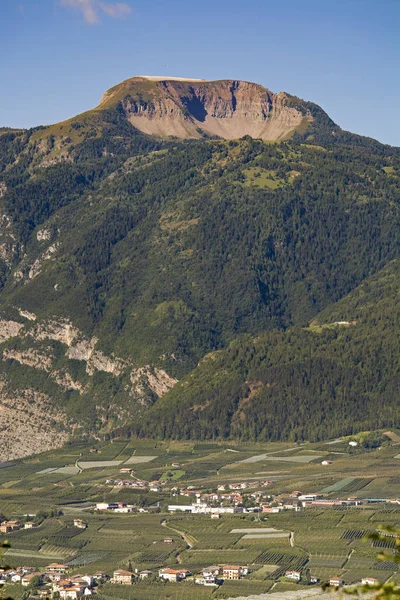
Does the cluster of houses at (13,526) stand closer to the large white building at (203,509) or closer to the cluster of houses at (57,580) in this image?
the large white building at (203,509)

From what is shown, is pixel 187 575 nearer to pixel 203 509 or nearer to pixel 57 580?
pixel 57 580

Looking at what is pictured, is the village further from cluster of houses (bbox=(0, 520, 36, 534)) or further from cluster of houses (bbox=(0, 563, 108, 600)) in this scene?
cluster of houses (bbox=(0, 520, 36, 534))

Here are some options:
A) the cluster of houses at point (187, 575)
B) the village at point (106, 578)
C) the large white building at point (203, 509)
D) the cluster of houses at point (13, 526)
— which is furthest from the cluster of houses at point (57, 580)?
the large white building at point (203, 509)

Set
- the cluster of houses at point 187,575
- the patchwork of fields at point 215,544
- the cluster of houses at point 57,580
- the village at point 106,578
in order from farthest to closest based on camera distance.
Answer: the cluster of houses at point 187,575, the patchwork of fields at point 215,544, the village at point 106,578, the cluster of houses at point 57,580

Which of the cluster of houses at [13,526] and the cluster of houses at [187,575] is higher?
the cluster of houses at [13,526]

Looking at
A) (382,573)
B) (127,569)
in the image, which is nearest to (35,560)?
→ (127,569)

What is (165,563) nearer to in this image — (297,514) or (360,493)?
(297,514)

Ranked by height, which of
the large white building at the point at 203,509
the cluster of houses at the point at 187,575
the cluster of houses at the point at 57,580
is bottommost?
the cluster of houses at the point at 187,575

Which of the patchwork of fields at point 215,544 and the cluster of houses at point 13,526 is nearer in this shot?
the patchwork of fields at point 215,544

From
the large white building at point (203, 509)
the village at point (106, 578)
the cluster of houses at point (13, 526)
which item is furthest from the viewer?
the large white building at point (203, 509)

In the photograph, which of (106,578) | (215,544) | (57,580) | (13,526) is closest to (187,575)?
(106,578)

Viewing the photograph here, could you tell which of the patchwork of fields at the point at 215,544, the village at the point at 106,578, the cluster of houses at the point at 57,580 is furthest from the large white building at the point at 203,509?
the village at the point at 106,578
